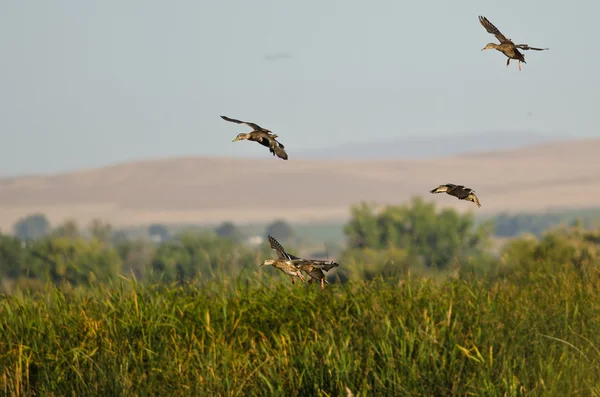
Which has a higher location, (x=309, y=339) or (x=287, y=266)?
(x=287, y=266)

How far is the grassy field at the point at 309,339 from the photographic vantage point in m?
10.4

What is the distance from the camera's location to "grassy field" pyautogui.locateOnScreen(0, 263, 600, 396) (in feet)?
34.1

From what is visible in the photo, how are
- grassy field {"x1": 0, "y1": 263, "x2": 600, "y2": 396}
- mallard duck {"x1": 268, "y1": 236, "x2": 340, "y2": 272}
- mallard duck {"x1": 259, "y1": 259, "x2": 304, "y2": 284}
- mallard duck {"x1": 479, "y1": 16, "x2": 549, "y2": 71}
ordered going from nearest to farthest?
mallard duck {"x1": 268, "y1": 236, "x2": 340, "y2": 272} < mallard duck {"x1": 259, "y1": 259, "x2": 304, "y2": 284} < mallard duck {"x1": 479, "y1": 16, "x2": 549, "y2": 71} < grassy field {"x1": 0, "y1": 263, "x2": 600, "y2": 396}

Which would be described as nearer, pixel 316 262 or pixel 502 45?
pixel 316 262

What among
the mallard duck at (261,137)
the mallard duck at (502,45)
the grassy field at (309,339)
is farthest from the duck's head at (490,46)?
the grassy field at (309,339)

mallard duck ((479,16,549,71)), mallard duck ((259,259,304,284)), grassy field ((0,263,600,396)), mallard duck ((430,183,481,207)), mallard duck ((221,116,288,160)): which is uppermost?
mallard duck ((479,16,549,71))

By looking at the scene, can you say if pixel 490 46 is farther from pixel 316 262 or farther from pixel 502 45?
pixel 316 262

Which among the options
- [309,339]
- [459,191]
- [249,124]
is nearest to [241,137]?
[249,124]

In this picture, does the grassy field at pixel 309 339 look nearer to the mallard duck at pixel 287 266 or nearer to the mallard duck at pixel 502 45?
the mallard duck at pixel 502 45

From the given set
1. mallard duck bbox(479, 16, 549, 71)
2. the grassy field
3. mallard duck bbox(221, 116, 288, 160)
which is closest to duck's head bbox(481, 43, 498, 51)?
mallard duck bbox(479, 16, 549, 71)

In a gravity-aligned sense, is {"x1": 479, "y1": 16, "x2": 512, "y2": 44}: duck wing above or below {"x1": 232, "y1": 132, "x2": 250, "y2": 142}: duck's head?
above

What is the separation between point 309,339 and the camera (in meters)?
12.0

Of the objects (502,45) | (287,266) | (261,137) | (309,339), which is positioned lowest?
(309,339)

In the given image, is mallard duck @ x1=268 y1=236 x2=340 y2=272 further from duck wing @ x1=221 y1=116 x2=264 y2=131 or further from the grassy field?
the grassy field
